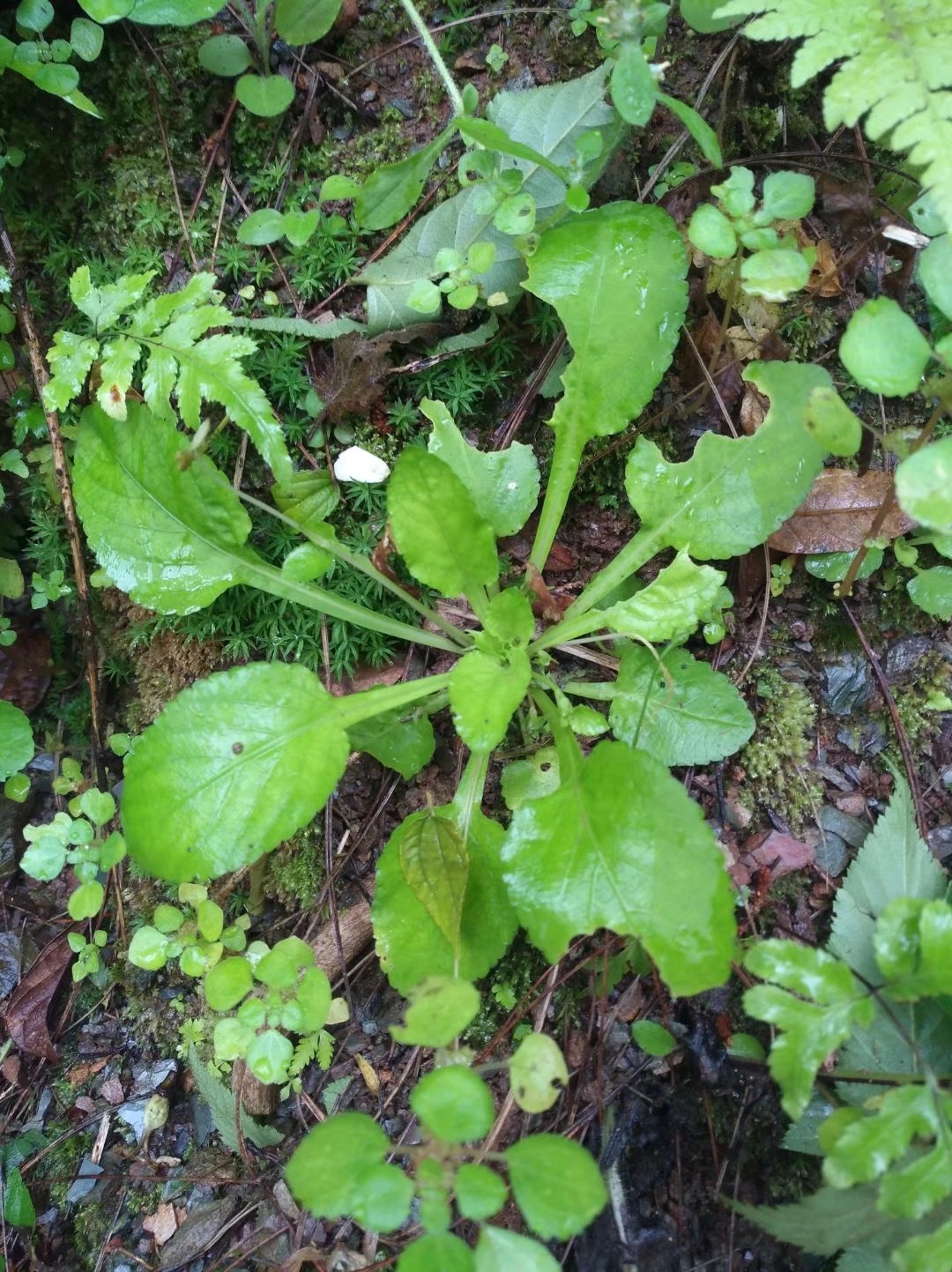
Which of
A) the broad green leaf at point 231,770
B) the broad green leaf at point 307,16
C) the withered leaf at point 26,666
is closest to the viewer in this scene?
the broad green leaf at point 231,770

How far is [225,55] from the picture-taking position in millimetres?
2203

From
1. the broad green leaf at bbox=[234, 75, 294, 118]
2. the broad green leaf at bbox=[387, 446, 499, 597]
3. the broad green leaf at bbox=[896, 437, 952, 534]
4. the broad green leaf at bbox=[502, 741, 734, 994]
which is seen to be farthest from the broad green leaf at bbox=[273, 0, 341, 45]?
the broad green leaf at bbox=[502, 741, 734, 994]

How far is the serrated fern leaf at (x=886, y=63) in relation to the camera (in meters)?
1.43

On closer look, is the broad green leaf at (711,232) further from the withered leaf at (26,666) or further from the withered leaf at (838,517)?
the withered leaf at (26,666)

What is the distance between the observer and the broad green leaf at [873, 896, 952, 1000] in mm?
1434

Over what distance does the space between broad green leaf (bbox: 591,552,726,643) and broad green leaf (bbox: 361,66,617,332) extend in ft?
2.66

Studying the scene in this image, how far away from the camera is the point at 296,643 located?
2.11m

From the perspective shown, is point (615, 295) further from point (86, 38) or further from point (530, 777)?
point (86, 38)

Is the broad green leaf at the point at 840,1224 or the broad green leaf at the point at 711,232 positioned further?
the broad green leaf at the point at 711,232

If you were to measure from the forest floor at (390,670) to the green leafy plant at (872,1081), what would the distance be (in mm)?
203

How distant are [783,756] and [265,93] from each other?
2079mm

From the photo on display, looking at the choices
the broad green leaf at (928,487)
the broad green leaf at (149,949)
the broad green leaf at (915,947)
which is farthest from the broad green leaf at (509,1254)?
the broad green leaf at (928,487)

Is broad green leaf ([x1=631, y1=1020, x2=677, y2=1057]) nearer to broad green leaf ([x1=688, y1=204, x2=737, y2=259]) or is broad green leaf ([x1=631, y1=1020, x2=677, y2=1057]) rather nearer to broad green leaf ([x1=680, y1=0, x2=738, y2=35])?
broad green leaf ([x1=688, y1=204, x2=737, y2=259])

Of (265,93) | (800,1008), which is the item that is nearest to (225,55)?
(265,93)
